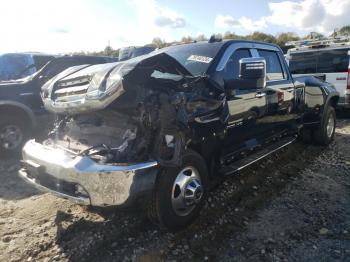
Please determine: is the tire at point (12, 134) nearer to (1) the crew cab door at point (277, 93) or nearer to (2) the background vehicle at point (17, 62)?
(2) the background vehicle at point (17, 62)

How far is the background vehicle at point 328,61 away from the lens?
9.29 meters

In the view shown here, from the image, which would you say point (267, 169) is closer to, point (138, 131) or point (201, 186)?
point (201, 186)

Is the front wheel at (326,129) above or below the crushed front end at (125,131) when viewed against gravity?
below

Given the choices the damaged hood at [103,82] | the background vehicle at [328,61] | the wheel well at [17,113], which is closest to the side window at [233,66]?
the damaged hood at [103,82]

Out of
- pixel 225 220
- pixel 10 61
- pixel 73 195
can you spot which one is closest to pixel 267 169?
pixel 225 220

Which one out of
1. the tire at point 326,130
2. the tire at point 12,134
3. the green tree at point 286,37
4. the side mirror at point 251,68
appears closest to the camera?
the side mirror at point 251,68

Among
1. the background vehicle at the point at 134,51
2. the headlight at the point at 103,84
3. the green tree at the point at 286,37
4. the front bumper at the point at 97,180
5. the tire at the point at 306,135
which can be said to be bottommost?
the tire at the point at 306,135

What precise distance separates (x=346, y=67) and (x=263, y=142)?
5783mm

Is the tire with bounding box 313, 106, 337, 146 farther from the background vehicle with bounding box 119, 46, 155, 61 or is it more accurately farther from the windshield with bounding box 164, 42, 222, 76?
the background vehicle with bounding box 119, 46, 155, 61

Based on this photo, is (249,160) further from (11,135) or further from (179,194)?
(11,135)

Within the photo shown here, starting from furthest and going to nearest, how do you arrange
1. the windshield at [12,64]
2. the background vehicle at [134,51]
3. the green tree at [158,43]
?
the green tree at [158,43] → the background vehicle at [134,51] → the windshield at [12,64]

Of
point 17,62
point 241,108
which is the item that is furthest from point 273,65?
point 17,62

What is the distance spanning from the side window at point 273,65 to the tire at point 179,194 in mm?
2028

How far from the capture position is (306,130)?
676cm
